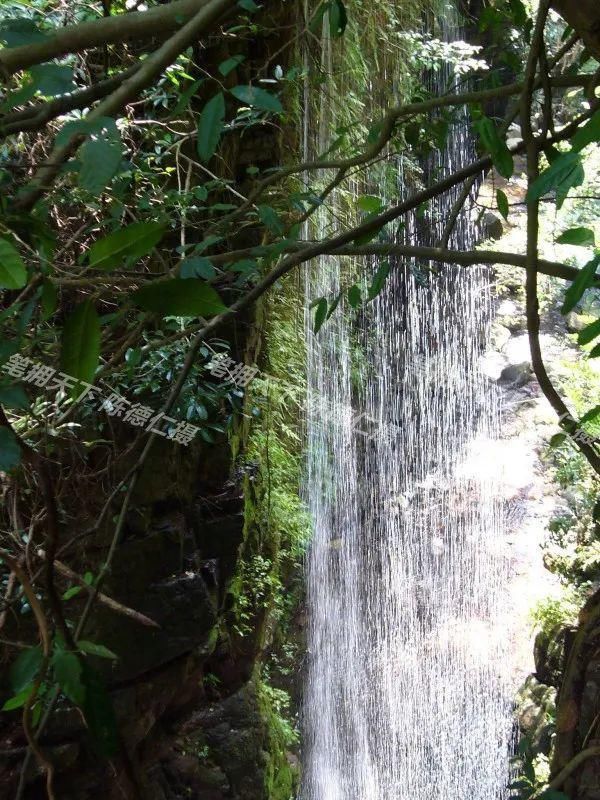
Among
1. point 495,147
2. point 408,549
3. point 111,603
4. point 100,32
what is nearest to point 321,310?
point 495,147

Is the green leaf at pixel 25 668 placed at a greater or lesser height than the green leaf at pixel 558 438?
lesser

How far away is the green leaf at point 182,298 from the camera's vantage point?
583 mm

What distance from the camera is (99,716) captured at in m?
0.67

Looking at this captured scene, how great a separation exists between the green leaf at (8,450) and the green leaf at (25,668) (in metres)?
0.22

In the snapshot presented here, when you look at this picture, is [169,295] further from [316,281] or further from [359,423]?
[359,423]

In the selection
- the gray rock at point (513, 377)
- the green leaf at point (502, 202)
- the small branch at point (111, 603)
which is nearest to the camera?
the green leaf at point (502, 202)

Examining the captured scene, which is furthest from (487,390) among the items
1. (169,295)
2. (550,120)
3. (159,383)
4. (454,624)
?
(169,295)

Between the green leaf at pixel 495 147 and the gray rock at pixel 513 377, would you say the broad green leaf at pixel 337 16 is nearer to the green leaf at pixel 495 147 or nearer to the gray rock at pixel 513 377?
the green leaf at pixel 495 147

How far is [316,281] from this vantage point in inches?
175

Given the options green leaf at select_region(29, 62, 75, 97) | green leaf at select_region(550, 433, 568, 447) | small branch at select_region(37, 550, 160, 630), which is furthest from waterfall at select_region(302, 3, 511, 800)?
green leaf at select_region(29, 62, 75, 97)

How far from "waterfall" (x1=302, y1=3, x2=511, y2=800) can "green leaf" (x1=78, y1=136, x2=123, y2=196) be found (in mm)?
4326

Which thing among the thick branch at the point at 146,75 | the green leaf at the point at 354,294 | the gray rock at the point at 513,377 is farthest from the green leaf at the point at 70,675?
the gray rock at the point at 513,377

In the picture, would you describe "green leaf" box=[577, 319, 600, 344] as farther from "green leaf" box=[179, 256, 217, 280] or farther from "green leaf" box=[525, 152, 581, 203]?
"green leaf" box=[179, 256, 217, 280]

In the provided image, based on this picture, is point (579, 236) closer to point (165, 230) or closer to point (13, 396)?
point (165, 230)
